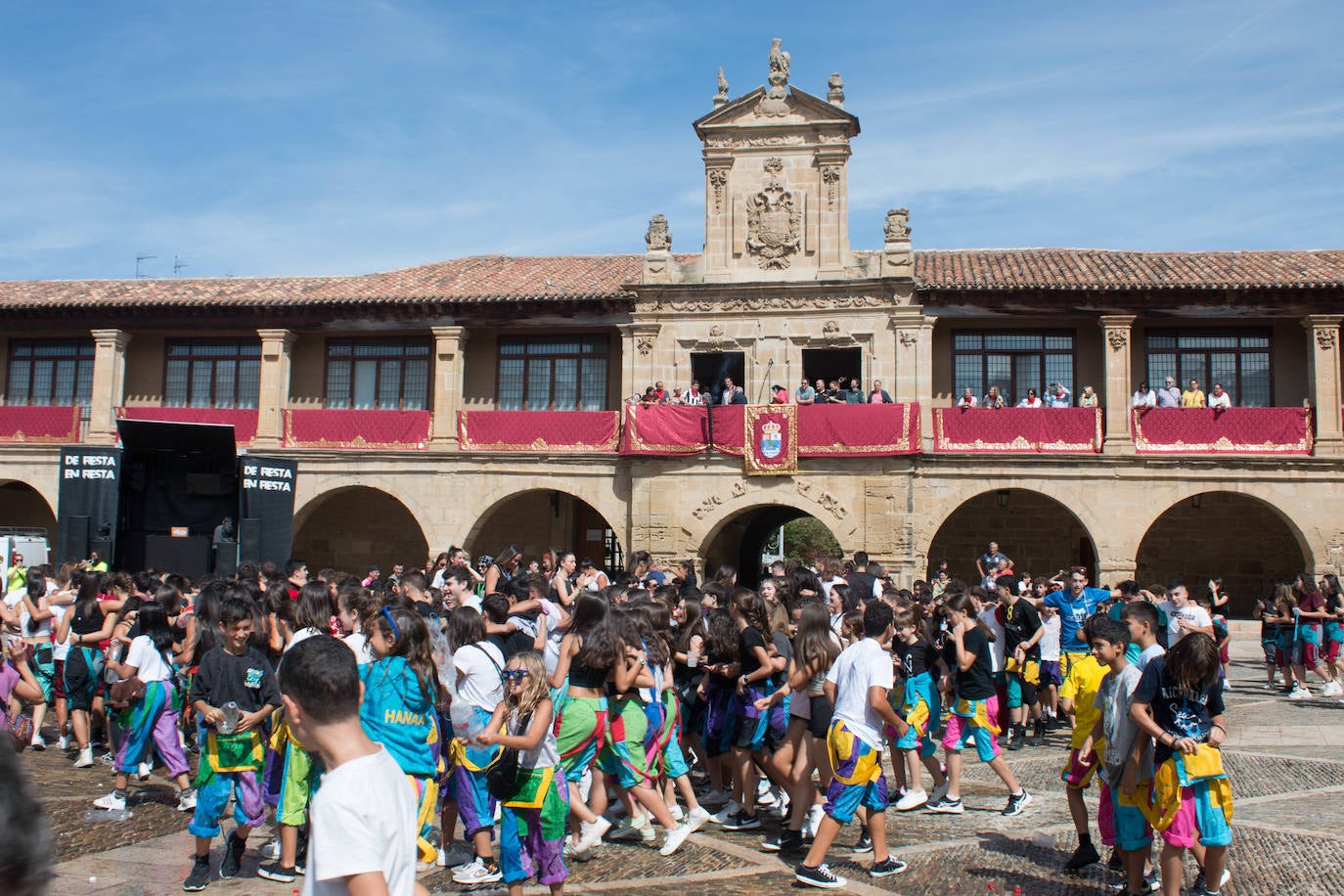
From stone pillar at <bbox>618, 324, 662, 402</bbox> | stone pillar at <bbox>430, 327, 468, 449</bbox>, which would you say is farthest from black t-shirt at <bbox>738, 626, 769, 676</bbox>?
stone pillar at <bbox>430, 327, 468, 449</bbox>

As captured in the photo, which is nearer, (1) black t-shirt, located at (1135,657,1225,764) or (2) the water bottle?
(1) black t-shirt, located at (1135,657,1225,764)

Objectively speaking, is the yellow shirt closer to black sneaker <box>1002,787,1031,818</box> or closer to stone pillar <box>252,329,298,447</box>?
black sneaker <box>1002,787,1031,818</box>

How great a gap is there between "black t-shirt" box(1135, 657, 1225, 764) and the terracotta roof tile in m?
16.1

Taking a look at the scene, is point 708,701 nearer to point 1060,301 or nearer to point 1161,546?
point 1060,301

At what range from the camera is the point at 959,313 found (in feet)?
71.8

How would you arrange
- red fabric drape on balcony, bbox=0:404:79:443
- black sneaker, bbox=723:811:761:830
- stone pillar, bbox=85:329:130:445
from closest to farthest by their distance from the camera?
black sneaker, bbox=723:811:761:830
red fabric drape on balcony, bbox=0:404:79:443
stone pillar, bbox=85:329:130:445

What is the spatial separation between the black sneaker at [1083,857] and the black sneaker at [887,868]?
108cm

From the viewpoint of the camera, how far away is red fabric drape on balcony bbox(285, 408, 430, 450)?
23547mm

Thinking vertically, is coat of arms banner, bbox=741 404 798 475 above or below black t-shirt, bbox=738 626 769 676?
above

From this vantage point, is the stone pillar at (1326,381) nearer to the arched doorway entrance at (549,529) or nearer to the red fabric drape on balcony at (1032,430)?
the red fabric drape on balcony at (1032,430)

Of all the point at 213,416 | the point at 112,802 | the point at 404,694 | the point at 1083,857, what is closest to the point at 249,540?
the point at 213,416

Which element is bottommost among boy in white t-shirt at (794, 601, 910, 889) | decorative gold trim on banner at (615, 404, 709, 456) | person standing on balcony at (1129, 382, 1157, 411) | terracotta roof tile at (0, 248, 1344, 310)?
boy in white t-shirt at (794, 601, 910, 889)

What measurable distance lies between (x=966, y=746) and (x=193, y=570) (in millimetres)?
12465

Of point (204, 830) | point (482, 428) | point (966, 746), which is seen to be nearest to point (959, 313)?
point (482, 428)
